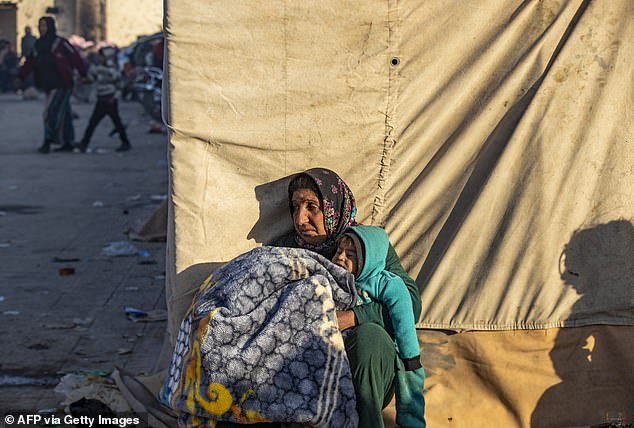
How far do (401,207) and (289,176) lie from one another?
0.49 m

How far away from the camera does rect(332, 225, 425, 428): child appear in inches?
142

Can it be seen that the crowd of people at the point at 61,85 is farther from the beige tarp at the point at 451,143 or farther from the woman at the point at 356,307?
the woman at the point at 356,307

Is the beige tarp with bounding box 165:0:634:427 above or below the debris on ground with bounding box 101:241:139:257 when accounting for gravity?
above

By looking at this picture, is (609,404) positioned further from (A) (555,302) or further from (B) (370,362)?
(B) (370,362)

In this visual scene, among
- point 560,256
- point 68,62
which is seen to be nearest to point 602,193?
point 560,256

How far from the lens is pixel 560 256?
4035 millimetres

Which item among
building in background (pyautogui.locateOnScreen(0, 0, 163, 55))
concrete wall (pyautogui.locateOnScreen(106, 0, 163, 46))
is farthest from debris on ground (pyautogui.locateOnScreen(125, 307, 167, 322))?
concrete wall (pyautogui.locateOnScreen(106, 0, 163, 46))

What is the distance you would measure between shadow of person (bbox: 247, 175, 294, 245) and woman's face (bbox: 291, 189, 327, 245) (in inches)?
7.1

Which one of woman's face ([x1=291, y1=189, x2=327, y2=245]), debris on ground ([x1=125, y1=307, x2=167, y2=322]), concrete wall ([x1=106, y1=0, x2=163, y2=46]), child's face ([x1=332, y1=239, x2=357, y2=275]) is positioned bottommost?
concrete wall ([x1=106, y1=0, x2=163, y2=46])

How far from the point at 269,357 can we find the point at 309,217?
0.68 m

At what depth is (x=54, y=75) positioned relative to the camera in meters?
14.8

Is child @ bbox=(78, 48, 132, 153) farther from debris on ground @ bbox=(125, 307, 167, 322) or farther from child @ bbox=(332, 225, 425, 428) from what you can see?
child @ bbox=(332, 225, 425, 428)

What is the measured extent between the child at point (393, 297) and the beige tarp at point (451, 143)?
17.0 inches

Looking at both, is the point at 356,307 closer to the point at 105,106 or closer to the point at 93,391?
the point at 93,391
